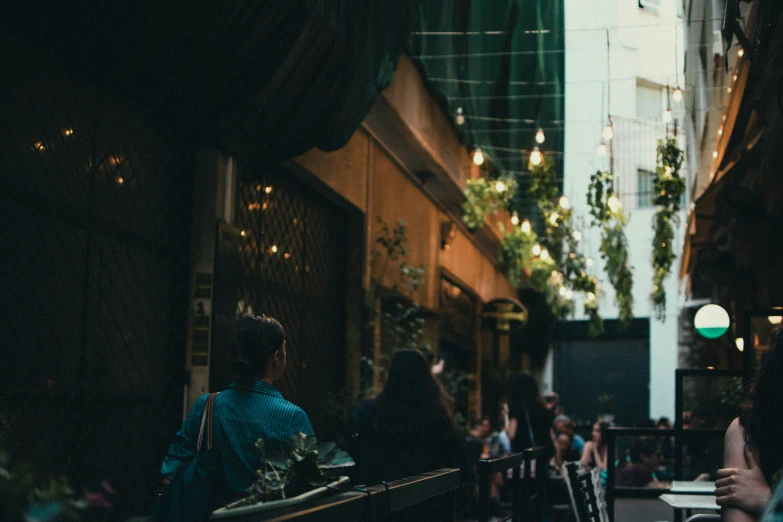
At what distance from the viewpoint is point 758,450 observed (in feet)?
8.78

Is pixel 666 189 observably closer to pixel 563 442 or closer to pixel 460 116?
pixel 460 116

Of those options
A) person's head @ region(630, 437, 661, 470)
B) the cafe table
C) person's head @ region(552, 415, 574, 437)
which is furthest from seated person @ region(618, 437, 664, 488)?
the cafe table

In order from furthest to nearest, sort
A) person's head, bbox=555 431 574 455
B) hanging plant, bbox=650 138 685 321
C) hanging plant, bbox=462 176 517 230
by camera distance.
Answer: hanging plant, bbox=462 176 517 230 < hanging plant, bbox=650 138 685 321 < person's head, bbox=555 431 574 455

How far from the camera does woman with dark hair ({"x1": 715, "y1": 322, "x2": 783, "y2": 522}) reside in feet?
8.63

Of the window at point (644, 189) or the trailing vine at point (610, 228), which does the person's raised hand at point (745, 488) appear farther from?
the window at point (644, 189)

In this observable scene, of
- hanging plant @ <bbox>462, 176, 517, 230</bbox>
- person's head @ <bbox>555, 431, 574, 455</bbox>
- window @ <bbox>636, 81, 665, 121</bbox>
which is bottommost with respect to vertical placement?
person's head @ <bbox>555, 431, 574, 455</bbox>

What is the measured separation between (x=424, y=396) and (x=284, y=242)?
13.5 ft

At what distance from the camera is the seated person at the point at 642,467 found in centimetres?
1009

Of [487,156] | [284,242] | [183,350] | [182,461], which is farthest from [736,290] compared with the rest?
[182,461]

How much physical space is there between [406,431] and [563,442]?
6814mm

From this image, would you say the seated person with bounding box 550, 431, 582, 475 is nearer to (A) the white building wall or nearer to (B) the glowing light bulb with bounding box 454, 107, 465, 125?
(A) the white building wall

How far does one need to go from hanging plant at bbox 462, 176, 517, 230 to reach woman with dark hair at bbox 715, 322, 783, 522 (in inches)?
439

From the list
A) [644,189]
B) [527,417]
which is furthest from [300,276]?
[644,189]

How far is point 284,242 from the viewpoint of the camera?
351 inches
